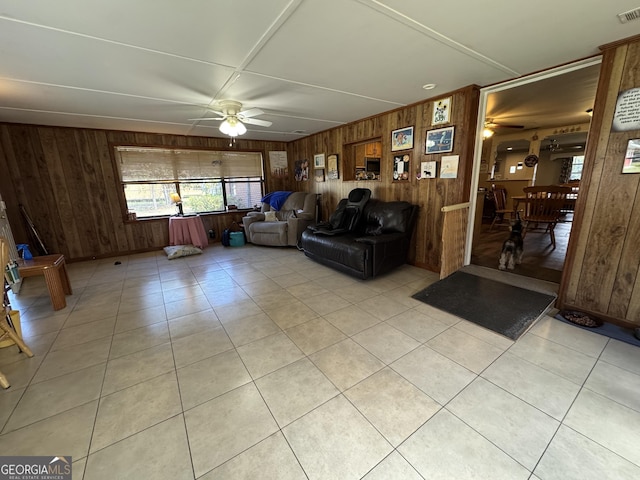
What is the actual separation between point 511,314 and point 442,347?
902mm

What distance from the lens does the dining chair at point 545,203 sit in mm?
3744

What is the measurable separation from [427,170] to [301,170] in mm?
3281

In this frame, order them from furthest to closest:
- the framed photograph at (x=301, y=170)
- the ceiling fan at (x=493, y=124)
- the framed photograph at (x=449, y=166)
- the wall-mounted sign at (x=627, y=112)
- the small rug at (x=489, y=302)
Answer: the framed photograph at (x=301, y=170), the ceiling fan at (x=493, y=124), the framed photograph at (x=449, y=166), the small rug at (x=489, y=302), the wall-mounted sign at (x=627, y=112)

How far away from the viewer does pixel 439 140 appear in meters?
3.18

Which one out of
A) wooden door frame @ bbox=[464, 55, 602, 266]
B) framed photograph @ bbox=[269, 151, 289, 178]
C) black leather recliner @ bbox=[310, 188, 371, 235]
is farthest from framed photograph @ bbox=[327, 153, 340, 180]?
wooden door frame @ bbox=[464, 55, 602, 266]

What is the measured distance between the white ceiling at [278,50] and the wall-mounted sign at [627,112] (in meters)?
0.42

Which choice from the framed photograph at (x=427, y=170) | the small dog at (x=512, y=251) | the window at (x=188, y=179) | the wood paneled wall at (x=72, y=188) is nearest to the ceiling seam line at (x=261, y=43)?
the framed photograph at (x=427, y=170)

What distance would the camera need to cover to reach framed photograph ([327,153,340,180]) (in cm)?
489

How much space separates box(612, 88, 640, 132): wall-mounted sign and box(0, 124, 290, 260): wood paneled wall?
5.93 meters

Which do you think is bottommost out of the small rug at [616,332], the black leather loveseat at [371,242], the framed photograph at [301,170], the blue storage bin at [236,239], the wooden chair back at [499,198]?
the small rug at [616,332]

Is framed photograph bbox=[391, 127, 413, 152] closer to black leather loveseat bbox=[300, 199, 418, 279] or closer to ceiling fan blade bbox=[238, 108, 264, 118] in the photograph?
black leather loveseat bbox=[300, 199, 418, 279]

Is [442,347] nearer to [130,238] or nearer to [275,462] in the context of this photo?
[275,462]

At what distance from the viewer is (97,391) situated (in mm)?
1595

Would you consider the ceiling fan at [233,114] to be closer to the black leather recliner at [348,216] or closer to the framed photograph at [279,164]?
the black leather recliner at [348,216]
